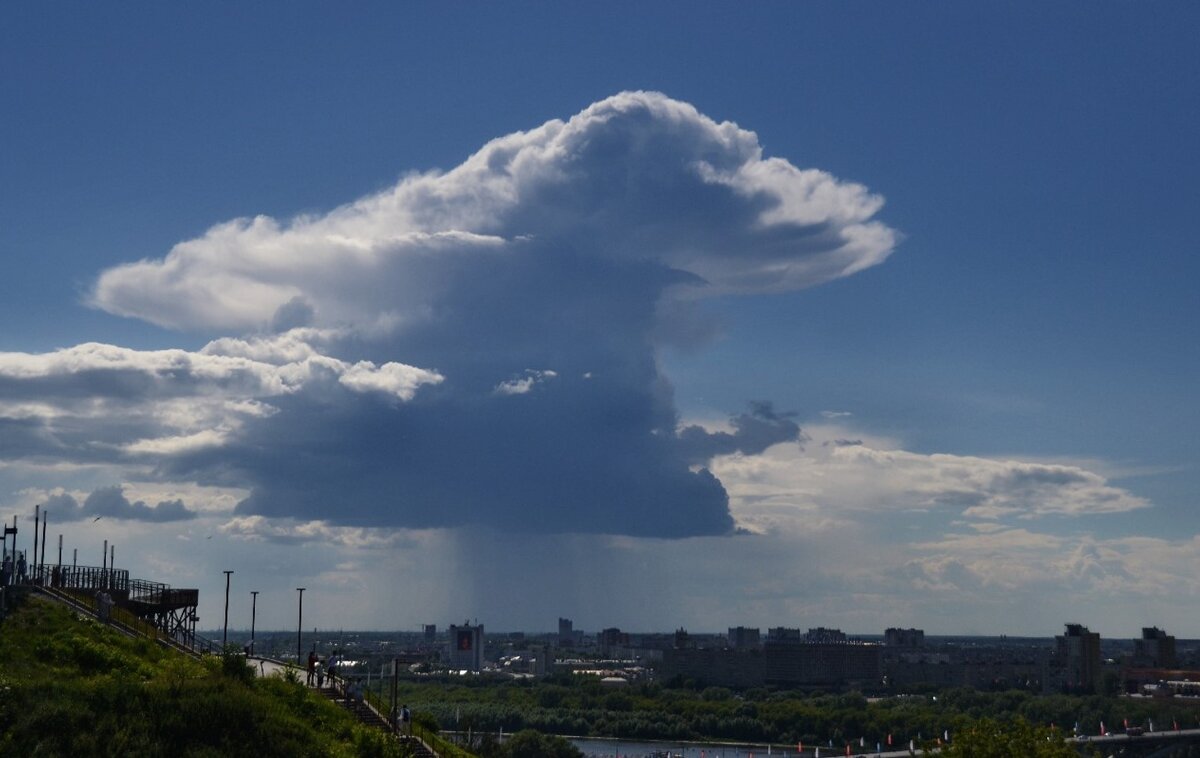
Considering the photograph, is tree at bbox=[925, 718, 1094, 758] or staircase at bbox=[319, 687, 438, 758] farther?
tree at bbox=[925, 718, 1094, 758]

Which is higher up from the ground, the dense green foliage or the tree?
the dense green foliage

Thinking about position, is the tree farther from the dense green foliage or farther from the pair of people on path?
the pair of people on path

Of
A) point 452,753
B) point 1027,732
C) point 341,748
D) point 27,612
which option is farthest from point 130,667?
point 1027,732

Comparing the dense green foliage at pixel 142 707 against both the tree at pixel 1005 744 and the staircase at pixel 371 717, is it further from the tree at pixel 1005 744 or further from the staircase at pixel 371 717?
the tree at pixel 1005 744

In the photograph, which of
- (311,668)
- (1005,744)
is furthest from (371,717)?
(1005,744)

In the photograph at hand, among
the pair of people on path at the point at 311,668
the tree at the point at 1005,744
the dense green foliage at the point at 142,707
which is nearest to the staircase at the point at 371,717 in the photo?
the pair of people on path at the point at 311,668

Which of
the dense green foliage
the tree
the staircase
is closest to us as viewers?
the dense green foliage

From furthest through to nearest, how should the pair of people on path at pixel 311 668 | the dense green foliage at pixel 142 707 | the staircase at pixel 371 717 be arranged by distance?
the pair of people on path at pixel 311 668 < the staircase at pixel 371 717 < the dense green foliage at pixel 142 707

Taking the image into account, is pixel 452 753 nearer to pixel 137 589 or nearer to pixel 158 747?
pixel 158 747

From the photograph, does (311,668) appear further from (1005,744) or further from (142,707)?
(1005,744)

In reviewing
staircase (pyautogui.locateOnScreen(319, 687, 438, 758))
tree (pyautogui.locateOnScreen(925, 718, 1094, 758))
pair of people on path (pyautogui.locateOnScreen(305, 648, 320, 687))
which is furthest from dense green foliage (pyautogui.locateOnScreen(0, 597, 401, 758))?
tree (pyautogui.locateOnScreen(925, 718, 1094, 758))

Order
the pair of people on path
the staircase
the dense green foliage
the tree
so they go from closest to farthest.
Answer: the dense green foliage → the staircase → the tree → the pair of people on path
